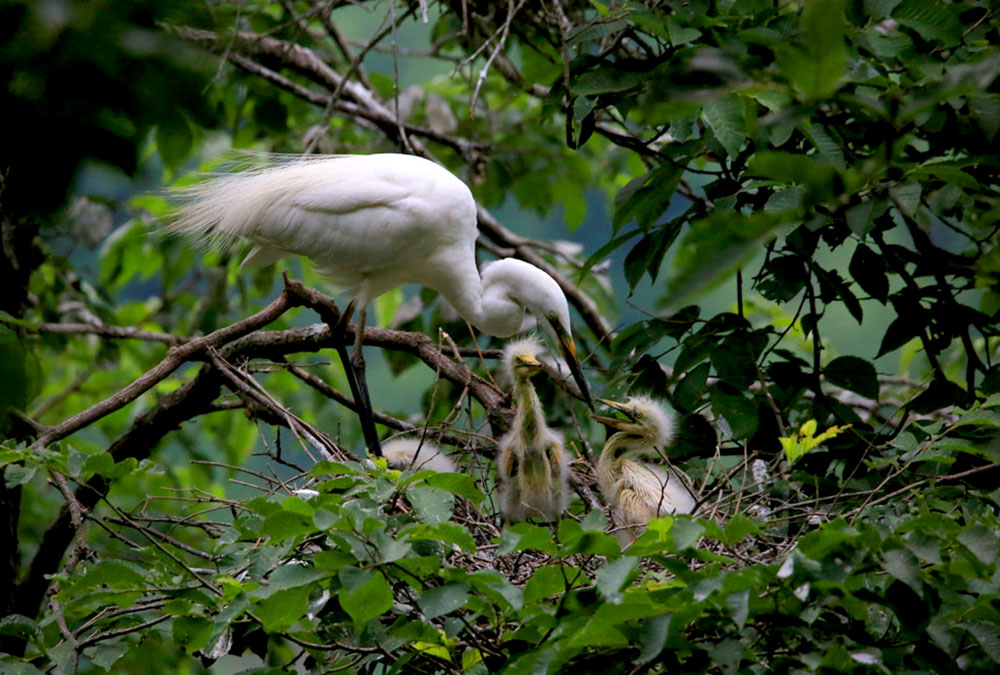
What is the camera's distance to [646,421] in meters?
2.45

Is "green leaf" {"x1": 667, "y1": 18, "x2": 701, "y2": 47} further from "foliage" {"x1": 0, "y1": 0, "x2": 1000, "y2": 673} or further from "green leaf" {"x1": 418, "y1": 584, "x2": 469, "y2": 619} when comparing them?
"green leaf" {"x1": 418, "y1": 584, "x2": 469, "y2": 619}

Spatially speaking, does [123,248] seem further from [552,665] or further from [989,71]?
[989,71]

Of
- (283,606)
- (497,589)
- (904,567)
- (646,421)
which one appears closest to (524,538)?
(497,589)

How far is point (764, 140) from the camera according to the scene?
184 cm

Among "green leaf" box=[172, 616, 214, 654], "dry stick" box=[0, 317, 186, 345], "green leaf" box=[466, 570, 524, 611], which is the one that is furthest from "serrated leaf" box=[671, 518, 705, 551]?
"dry stick" box=[0, 317, 186, 345]

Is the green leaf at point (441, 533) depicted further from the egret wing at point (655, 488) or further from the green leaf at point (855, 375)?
the green leaf at point (855, 375)

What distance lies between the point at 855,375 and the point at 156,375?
1.59 m

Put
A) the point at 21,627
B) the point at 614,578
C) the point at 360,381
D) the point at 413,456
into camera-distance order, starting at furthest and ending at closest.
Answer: the point at 360,381
the point at 413,456
the point at 21,627
the point at 614,578

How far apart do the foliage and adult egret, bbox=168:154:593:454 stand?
191 mm

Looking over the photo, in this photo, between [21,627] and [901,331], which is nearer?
[21,627]

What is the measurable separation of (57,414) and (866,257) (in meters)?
3.70

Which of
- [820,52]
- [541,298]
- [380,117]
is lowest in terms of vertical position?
[541,298]

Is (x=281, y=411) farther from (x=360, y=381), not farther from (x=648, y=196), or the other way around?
(x=648, y=196)

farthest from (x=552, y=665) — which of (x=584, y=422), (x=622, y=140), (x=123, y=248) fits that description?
(x=123, y=248)
